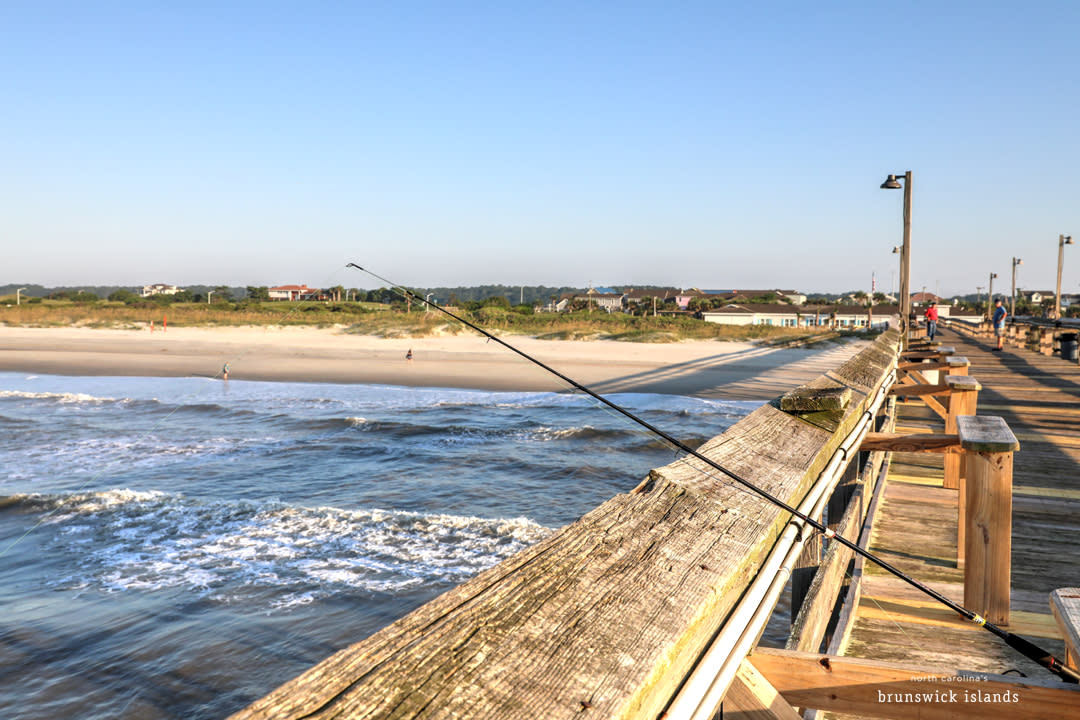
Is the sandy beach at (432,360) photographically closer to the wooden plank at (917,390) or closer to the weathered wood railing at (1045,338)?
the weathered wood railing at (1045,338)

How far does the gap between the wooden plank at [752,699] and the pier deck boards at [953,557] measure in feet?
1.37

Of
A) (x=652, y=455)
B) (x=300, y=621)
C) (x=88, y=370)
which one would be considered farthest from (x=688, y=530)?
(x=88, y=370)

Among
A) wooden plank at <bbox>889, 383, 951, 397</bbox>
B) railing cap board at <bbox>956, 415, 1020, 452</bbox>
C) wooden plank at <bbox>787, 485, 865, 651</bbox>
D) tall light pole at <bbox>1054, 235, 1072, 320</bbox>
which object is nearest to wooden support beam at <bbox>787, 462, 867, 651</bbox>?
wooden plank at <bbox>787, 485, 865, 651</bbox>

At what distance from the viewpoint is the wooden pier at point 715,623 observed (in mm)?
1000

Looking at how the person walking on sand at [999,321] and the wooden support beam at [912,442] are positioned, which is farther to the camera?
the person walking on sand at [999,321]

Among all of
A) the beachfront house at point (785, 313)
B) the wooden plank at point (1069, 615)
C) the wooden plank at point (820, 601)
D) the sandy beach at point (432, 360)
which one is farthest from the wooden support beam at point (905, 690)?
the beachfront house at point (785, 313)

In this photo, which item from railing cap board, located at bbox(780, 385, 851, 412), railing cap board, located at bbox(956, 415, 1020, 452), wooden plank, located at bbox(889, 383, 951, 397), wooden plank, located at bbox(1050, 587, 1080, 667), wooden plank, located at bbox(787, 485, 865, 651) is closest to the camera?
wooden plank, located at bbox(1050, 587, 1080, 667)

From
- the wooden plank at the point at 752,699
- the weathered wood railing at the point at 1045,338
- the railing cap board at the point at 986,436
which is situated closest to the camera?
the wooden plank at the point at 752,699

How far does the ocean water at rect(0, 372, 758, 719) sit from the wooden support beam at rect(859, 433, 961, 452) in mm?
4216

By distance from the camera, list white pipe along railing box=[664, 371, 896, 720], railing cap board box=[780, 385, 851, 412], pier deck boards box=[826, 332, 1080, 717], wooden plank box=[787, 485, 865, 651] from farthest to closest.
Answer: pier deck boards box=[826, 332, 1080, 717], railing cap board box=[780, 385, 851, 412], wooden plank box=[787, 485, 865, 651], white pipe along railing box=[664, 371, 896, 720]

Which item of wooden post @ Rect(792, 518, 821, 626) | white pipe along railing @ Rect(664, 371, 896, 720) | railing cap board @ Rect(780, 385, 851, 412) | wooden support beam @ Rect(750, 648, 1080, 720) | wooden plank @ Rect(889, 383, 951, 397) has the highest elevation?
railing cap board @ Rect(780, 385, 851, 412)

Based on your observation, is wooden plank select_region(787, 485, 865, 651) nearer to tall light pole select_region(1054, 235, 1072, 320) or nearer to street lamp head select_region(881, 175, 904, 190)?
street lamp head select_region(881, 175, 904, 190)

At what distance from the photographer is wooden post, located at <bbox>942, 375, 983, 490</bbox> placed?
5.62 metres

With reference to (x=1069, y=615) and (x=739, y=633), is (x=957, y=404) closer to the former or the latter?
(x=1069, y=615)
